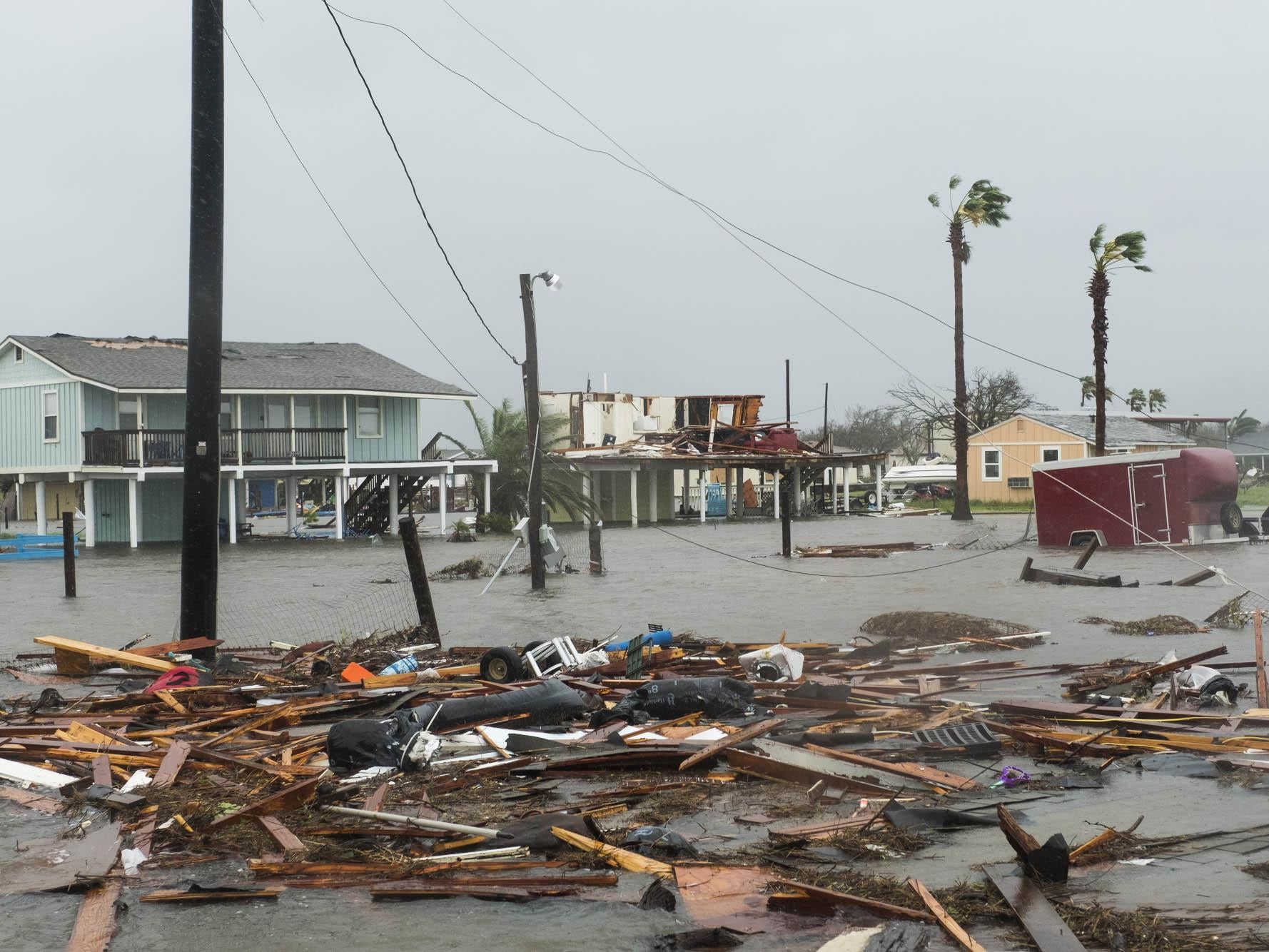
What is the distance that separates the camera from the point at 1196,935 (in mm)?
4344

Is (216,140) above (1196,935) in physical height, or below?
above

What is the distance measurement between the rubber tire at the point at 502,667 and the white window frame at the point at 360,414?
119ft

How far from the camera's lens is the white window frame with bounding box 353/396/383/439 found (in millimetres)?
46344

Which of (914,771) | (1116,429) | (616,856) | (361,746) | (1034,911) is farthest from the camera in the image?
(1116,429)

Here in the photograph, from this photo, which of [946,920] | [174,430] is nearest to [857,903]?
[946,920]

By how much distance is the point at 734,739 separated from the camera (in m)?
7.86

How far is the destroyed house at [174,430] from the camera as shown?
42.0 meters

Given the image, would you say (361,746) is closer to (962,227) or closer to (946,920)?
(946,920)

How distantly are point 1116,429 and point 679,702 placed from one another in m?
67.7

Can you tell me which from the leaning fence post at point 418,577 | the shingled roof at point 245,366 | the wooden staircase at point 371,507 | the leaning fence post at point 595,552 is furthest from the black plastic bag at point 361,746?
the wooden staircase at point 371,507

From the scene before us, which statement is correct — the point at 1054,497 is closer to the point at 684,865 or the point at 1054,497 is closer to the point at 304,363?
the point at 304,363

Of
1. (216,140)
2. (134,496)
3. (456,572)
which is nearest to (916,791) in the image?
(216,140)

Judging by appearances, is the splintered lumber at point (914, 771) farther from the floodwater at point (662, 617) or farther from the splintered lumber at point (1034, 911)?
the splintered lumber at point (1034, 911)

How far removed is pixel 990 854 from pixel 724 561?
27251mm
